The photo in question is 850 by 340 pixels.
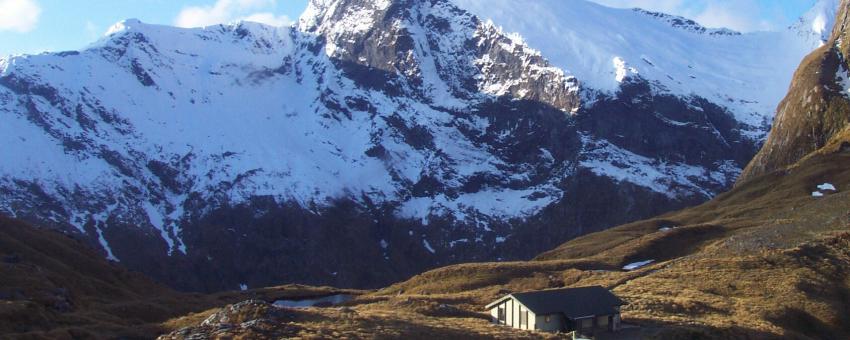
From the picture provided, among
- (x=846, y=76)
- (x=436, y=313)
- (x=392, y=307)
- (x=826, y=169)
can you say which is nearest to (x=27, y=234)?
(x=392, y=307)

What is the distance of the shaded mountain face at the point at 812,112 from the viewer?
502ft

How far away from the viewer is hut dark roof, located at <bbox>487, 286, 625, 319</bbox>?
176 feet

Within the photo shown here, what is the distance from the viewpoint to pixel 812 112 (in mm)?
159500

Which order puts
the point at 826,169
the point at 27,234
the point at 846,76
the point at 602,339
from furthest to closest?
the point at 846,76, the point at 826,169, the point at 27,234, the point at 602,339

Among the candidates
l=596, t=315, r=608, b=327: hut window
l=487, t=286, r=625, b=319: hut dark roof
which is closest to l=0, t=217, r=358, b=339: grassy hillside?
l=487, t=286, r=625, b=319: hut dark roof

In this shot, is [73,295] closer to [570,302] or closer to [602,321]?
[570,302]

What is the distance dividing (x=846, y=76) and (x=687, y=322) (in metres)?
123

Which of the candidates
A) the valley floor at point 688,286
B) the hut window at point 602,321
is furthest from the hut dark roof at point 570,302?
the valley floor at point 688,286

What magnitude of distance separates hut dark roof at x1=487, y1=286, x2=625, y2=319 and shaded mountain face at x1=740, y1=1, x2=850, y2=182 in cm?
10298

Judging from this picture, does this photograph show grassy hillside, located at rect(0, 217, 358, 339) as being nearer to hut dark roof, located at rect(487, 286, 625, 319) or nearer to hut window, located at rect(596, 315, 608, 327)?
hut dark roof, located at rect(487, 286, 625, 319)

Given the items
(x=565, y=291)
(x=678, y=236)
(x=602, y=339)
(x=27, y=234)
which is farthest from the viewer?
(x=678, y=236)

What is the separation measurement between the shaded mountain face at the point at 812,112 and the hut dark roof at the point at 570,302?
103 m

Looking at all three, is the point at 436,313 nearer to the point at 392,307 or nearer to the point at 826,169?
the point at 392,307

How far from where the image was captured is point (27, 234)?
105m
